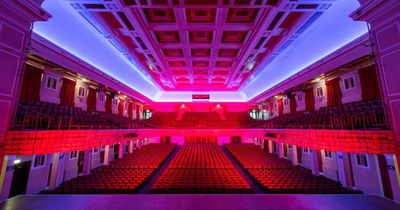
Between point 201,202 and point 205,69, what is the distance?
11280 mm

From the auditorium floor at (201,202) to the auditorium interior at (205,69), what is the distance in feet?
0.08

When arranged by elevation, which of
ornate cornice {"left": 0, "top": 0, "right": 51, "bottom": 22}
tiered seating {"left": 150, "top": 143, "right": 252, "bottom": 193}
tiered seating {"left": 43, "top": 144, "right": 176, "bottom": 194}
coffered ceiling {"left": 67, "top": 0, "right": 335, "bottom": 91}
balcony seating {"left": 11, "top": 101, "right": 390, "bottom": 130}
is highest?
coffered ceiling {"left": 67, "top": 0, "right": 335, "bottom": 91}

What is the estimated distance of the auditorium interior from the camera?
340 centimetres

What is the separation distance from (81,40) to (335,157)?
44.6 feet

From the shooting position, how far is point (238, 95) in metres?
20.6

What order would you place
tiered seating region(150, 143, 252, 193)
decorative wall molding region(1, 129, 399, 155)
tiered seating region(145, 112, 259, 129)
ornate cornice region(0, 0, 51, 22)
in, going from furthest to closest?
tiered seating region(145, 112, 259, 129), tiered seating region(150, 143, 252, 193), decorative wall molding region(1, 129, 399, 155), ornate cornice region(0, 0, 51, 22)

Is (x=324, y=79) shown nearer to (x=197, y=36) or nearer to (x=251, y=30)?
(x=251, y=30)

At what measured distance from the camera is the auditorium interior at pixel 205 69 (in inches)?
134

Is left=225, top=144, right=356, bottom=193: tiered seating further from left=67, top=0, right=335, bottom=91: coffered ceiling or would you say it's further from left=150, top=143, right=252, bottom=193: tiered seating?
left=67, top=0, right=335, bottom=91: coffered ceiling

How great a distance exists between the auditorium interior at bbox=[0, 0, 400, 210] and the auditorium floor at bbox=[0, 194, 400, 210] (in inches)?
1.0

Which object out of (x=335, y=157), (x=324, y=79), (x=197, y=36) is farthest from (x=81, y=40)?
(x=335, y=157)

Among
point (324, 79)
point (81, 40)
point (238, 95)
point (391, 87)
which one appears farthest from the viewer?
point (238, 95)

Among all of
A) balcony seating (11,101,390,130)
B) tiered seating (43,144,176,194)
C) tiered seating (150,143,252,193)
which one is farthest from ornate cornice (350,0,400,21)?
tiered seating (43,144,176,194)

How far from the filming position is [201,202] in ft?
7.47
